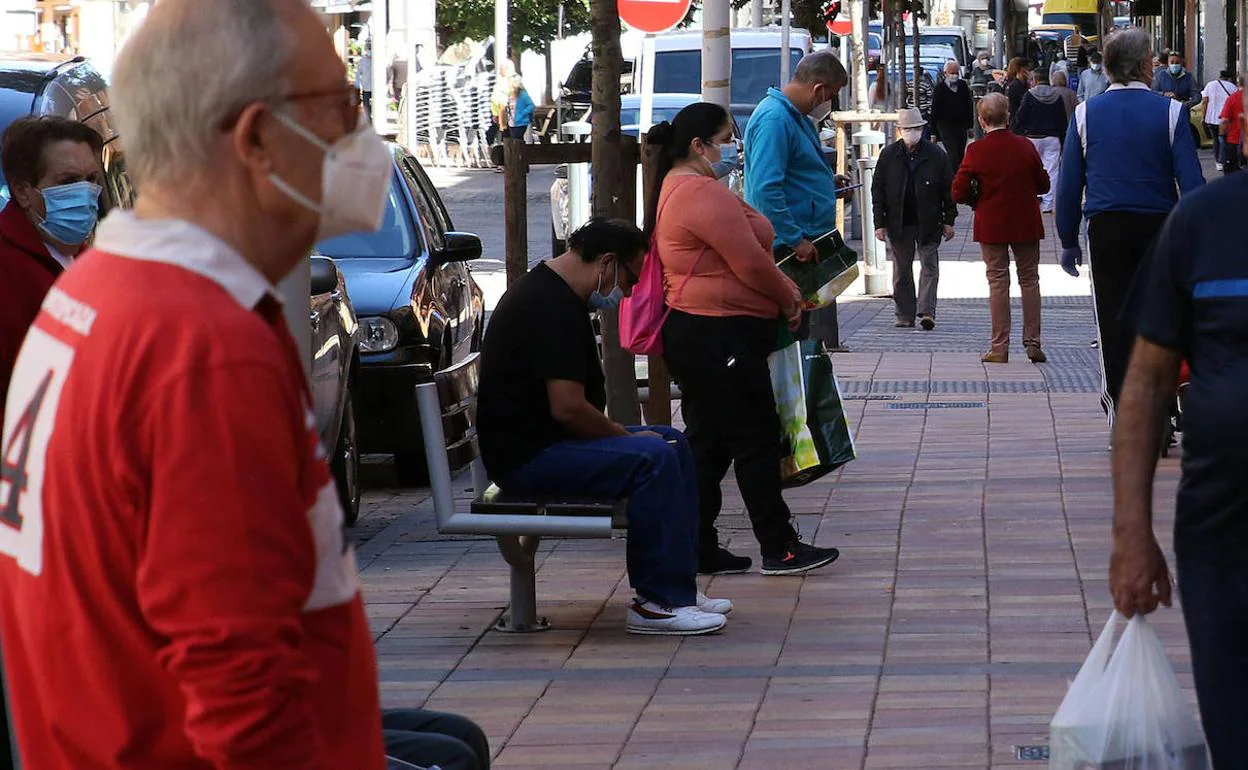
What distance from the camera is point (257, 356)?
1965 millimetres

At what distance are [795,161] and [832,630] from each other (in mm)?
3063

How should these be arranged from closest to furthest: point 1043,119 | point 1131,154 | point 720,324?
1. point 720,324
2. point 1131,154
3. point 1043,119

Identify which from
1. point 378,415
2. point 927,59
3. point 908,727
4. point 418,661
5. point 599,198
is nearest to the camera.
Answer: point 908,727

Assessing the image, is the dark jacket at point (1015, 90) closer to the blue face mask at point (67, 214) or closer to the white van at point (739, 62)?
the white van at point (739, 62)

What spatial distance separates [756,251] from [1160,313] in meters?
3.89

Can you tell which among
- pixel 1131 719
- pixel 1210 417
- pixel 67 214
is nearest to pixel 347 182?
pixel 1210 417

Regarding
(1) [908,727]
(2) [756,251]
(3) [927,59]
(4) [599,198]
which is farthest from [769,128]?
(3) [927,59]

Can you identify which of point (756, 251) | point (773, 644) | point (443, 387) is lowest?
point (773, 644)

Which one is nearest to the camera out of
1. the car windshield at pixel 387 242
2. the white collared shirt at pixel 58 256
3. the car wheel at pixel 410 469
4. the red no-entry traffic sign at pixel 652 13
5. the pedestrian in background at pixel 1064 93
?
the white collared shirt at pixel 58 256

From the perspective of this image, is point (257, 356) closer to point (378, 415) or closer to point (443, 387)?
point (443, 387)

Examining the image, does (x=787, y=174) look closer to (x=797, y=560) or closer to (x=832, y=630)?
(x=797, y=560)

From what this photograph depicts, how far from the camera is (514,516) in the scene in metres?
6.48

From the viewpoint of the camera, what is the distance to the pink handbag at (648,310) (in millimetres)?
7414

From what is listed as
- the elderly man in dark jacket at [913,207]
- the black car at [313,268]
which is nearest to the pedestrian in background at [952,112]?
the elderly man in dark jacket at [913,207]
